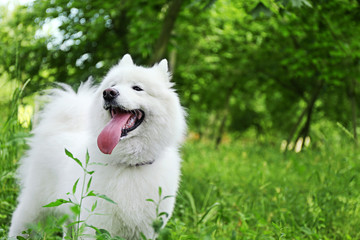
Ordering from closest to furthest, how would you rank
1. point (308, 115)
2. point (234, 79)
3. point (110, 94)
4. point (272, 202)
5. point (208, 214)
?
point (110, 94) → point (208, 214) → point (272, 202) → point (308, 115) → point (234, 79)

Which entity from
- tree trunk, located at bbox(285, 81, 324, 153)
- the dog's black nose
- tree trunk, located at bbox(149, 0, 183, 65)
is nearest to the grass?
the dog's black nose

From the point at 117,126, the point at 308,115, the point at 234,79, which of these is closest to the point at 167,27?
the point at 117,126

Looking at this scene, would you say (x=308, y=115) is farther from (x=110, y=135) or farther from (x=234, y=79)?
(x=110, y=135)

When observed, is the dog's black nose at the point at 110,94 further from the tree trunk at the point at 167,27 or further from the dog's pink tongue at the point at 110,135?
the tree trunk at the point at 167,27

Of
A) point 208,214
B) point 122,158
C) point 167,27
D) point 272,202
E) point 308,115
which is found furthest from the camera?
point 308,115

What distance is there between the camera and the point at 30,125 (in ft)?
11.9

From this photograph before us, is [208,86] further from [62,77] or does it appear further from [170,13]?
[170,13]

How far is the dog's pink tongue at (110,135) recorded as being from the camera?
7.13 feet

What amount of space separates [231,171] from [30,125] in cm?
275

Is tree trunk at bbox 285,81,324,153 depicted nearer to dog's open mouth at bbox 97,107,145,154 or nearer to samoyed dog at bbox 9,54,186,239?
samoyed dog at bbox 9,54,186,239

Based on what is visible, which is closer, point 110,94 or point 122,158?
point 110,94

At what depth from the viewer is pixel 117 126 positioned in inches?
88.5

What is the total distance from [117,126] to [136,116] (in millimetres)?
168

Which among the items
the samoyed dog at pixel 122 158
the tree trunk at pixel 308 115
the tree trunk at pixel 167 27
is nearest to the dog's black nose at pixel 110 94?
the samoyed dog at pixel 122 158
